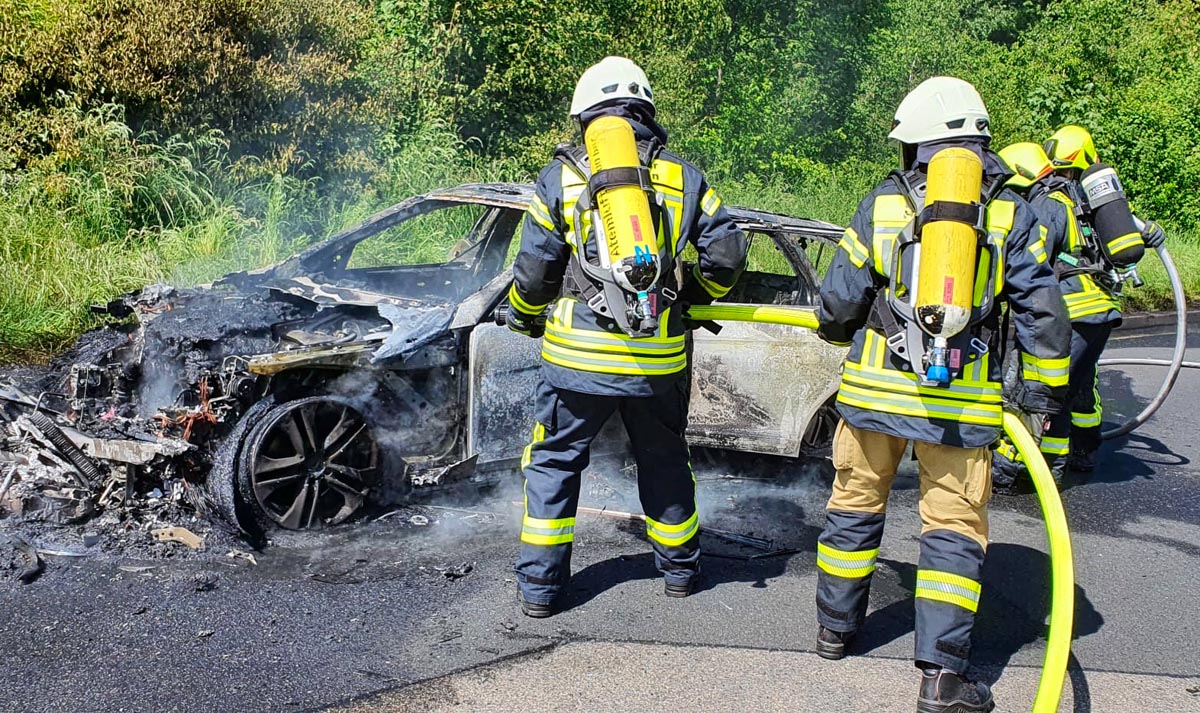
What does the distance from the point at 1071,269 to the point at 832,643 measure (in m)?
3.04

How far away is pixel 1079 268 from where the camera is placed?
5789 mm

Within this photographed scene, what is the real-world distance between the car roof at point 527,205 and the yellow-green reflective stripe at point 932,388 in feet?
7.28

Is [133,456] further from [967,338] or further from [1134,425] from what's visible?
[1134,425]

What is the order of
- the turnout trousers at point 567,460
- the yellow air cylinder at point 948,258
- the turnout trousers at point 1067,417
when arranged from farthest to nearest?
the turnout trousers at point 1067,417, the turnout trousers at point 567,460, the yellow air cylinder at point 948,258

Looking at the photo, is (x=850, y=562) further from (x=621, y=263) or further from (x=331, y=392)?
(x=331, y=392)

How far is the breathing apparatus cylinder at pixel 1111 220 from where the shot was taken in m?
5.68

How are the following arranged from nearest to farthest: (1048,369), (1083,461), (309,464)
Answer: (1048,369), (309,464), (1083,461)

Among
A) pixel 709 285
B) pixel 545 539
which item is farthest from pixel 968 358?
pixel 545 539

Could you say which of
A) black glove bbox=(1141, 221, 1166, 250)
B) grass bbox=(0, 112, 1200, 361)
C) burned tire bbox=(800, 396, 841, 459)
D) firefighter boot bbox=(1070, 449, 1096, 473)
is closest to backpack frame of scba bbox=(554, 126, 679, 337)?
burned tire bbox=(800, 396, 841, 459)

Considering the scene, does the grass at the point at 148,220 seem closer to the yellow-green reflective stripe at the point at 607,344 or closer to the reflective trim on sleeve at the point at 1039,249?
the yellow-green reflective stripe at the point at 607,344

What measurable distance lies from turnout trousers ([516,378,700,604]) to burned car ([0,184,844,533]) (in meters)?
0.85

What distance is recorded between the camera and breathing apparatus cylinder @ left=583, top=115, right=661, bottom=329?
359 centimetres

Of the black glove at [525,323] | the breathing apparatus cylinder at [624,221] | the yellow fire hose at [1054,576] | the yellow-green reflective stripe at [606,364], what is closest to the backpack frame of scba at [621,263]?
the breathing apparatus cylinder at [624,221]

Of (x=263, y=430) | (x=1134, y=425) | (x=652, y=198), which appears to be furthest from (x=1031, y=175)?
(x=263, y=430)
